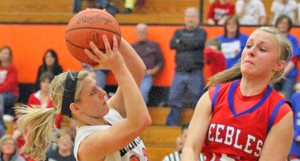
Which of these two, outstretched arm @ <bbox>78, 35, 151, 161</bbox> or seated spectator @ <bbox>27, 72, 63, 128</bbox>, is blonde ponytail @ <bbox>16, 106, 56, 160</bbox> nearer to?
outstretched arm @ <bbox>78, 35, 151, 161</bbox>

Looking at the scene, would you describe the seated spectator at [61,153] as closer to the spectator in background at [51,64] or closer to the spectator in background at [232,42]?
the spectator in background at [51,64]

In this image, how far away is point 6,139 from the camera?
297 inches

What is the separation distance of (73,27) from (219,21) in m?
6.09

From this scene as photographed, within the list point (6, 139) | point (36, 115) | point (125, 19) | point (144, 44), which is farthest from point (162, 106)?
point (36, 115)

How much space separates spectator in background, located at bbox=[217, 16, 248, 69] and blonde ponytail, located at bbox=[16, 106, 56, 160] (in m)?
5.04

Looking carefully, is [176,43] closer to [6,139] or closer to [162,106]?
[162,106]

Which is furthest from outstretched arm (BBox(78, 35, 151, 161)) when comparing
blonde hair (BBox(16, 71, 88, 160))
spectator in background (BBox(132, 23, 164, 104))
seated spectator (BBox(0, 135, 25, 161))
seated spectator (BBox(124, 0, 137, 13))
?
seated spectator (BBox(124, 0, 137, 13))

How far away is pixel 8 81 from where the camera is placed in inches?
366

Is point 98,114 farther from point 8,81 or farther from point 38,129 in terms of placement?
point 8,81

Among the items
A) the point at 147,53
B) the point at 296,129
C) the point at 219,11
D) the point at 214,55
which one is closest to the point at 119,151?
the point at 296,129

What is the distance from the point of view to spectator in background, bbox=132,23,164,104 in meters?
8.98

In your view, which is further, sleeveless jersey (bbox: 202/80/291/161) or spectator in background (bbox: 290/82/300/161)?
spectator in background (bbox: 290/82/300/161)

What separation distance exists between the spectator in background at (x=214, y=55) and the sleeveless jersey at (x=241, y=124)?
497cm

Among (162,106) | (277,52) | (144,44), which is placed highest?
(277,52)
